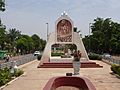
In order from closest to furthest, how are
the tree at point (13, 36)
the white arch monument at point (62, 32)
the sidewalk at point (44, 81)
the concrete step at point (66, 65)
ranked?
the sidewalk at point (44, 81) < the concrete step at point (66, 65) < the white arch monument at point (62, 32) < the tree at point (13, 36)

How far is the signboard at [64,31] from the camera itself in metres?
37.7

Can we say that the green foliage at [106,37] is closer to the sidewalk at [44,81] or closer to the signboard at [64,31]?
the signboard at [64,31]

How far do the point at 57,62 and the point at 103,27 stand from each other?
1919 inches

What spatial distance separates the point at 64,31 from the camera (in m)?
37.8

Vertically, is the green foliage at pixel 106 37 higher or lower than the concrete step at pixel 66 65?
higher

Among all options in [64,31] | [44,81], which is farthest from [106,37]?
[44,81]

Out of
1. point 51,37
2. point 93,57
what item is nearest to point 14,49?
point 93,57

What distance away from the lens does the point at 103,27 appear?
82.2 meters

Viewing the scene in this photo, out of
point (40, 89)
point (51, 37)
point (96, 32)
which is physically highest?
point (96, 32)

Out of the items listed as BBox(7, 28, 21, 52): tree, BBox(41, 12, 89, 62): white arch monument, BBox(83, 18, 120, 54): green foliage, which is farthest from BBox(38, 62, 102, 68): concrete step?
BBox(7, 28, 21, 52): tree

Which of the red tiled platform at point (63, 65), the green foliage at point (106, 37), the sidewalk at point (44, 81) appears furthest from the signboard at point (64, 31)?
the green foliage at point (106, 37)

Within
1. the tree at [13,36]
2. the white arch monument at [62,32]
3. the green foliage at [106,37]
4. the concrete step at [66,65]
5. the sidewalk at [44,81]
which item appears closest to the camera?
the sidewalk at [44,81]

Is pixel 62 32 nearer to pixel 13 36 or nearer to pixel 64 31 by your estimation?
pixel 64 31

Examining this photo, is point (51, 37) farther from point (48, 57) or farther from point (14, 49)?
point (14, 49)
